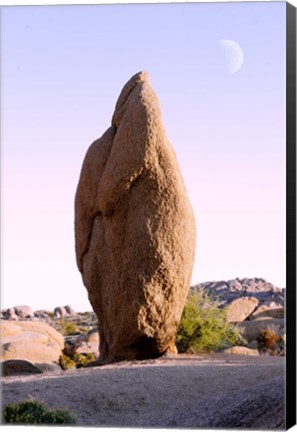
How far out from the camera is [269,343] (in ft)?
92.2

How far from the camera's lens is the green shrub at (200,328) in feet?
72.7

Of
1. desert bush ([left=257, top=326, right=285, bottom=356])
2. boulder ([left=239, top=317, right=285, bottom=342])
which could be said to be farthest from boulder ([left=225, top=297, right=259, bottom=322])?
desert bush ([left=257, top=326, right=285, bottom=356])

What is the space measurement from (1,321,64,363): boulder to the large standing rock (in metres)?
6.39

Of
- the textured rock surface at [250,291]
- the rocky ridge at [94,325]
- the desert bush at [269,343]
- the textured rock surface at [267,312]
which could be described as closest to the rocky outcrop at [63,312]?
the rocky ridge at [94,325]

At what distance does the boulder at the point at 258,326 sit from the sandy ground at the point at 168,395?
1475 cm

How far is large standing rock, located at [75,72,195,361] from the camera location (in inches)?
703

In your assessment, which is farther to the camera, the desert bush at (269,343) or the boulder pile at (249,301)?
the boulder pile at (249,301)

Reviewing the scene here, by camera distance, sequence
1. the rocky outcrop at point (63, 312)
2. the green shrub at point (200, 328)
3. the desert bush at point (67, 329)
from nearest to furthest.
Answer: the green shrub at point (200, 328), the desert bush at point (67, 329), the rocky outcrop at point (63, 312)

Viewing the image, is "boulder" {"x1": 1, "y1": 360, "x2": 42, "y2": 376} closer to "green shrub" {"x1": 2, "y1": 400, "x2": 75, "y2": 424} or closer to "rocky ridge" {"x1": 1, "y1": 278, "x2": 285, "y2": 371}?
"rocky ridge" {"x1": 1, "y1": 278, "x2": 285, "y2": 371}

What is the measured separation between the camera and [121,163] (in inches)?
713

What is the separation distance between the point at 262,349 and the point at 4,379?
12075 mm

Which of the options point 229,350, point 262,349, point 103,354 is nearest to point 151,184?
point 103,354

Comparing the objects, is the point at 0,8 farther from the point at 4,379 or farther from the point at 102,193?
the point at 4,379

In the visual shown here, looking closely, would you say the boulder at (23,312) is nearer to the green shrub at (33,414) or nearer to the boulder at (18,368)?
the boulder at (18,368)
